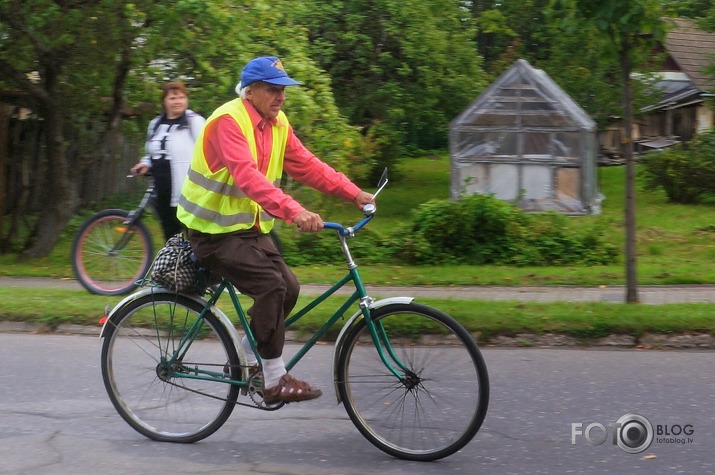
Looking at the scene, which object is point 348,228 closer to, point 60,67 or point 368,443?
point 368,443

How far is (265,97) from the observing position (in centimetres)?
511

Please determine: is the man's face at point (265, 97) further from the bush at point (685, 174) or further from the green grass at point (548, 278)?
the bush at point (685, 174)

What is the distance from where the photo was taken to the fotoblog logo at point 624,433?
5363 mm

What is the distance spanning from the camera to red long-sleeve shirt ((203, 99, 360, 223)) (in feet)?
16.0

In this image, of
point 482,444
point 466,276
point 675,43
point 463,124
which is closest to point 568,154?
point 463,124

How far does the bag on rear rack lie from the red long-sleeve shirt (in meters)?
0.51

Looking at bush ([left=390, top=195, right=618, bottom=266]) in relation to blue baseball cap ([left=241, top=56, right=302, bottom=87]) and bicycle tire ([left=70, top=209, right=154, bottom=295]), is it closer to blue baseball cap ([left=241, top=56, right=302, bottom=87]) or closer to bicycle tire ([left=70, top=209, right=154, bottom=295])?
bicycle tire ([left=70, top=209, right=154, bottom=295])

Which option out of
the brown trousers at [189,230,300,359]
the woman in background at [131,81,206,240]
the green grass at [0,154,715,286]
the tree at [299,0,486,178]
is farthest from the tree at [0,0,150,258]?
the tree at [299,0,486,178]

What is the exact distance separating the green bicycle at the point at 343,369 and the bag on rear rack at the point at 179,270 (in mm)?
74

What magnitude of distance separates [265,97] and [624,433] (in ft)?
8.66

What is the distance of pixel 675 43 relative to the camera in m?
38.9

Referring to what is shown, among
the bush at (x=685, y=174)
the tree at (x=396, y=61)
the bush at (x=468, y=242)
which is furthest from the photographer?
the tree at (x=396, y=61)

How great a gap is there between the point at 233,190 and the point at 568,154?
1489cm

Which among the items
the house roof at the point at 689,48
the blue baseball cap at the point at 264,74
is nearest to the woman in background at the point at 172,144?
the blue baseball cap at the point at 264,74
